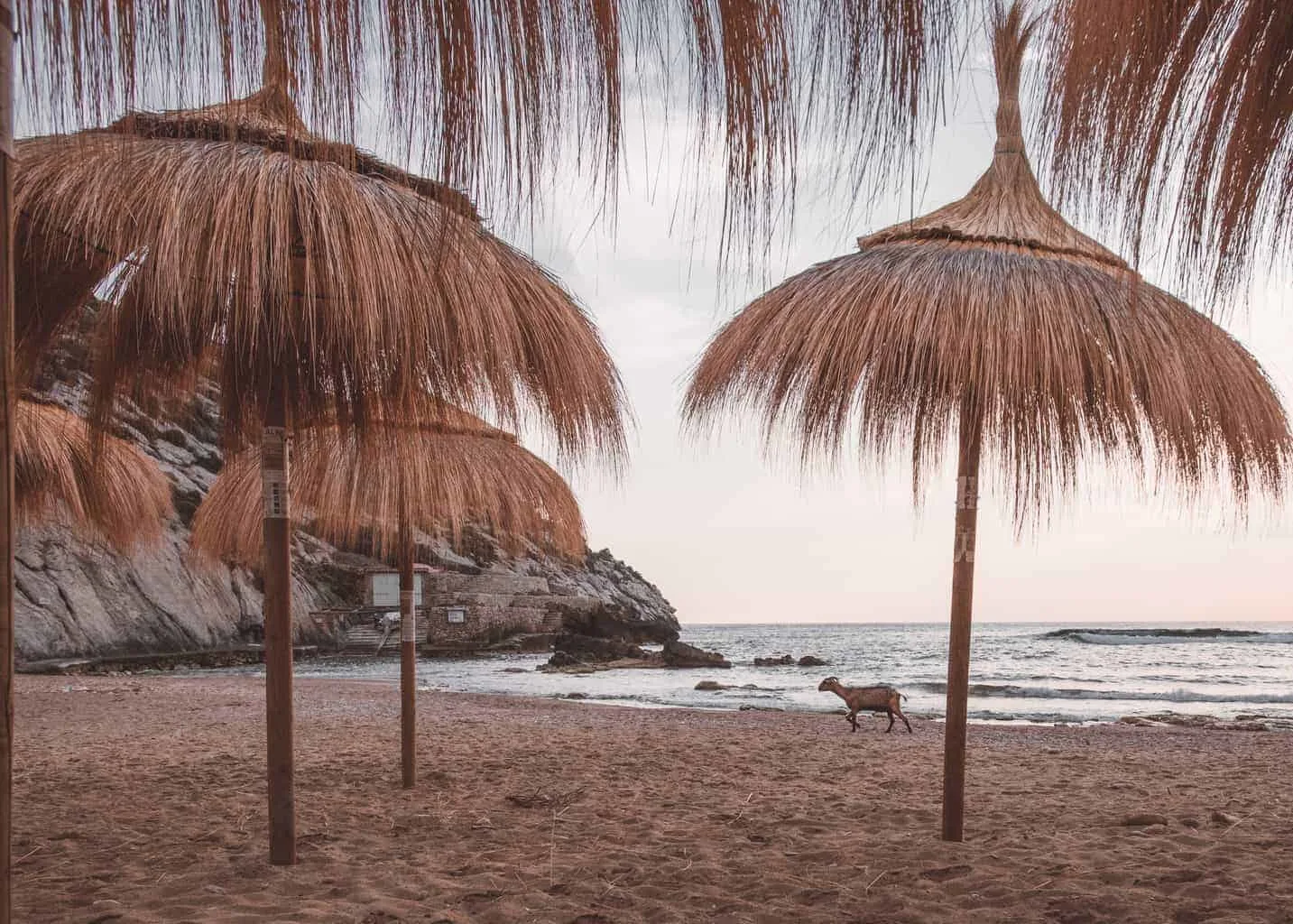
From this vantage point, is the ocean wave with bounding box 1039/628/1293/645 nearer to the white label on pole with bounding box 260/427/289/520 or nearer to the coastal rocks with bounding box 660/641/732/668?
the coastal rocks with bounding box 660/641/732/668

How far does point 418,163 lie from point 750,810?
475cm

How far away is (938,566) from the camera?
4.88 meters

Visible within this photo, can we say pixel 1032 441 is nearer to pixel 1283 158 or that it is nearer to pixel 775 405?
pixel 775 405

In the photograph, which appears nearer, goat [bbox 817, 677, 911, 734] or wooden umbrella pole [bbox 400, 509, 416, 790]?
wooden umbrella pole [bbox 400, 509, 416, 790]

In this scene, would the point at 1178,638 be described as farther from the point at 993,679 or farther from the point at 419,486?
the point at 419,486

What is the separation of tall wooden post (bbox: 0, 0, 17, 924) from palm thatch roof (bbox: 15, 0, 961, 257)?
88 mm

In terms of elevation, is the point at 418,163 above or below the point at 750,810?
above

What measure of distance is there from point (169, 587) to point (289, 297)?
26.1 metres

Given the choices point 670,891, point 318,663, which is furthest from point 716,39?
point 318,663

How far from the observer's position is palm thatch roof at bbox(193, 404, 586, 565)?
527cm

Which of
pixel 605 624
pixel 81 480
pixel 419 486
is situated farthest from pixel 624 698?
pixel 605 624

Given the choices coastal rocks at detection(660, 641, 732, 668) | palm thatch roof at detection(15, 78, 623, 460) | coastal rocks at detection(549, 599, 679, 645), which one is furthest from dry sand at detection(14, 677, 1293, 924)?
coastal rocks at detection(549, 599, 679, 645)

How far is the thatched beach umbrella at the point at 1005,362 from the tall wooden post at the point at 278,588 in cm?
Result: 191

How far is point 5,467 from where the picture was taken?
939 millimetres
